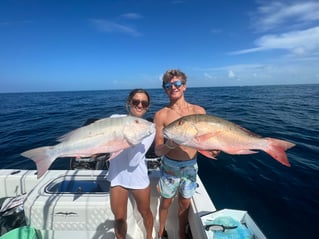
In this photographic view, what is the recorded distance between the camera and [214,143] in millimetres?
2416

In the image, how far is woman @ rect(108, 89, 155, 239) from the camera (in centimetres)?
268

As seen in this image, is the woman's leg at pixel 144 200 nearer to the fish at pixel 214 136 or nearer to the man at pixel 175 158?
the man at pixel 175 158

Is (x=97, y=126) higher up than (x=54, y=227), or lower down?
higher up

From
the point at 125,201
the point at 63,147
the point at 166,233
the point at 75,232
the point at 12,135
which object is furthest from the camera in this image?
the point at 12,135

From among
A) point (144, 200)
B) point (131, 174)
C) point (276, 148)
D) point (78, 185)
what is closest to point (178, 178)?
point (144, 200)

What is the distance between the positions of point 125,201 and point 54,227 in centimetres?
108

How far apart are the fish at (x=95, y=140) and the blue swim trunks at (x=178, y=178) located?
0.93 m

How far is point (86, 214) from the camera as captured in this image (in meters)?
2.80

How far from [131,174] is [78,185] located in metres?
1.06

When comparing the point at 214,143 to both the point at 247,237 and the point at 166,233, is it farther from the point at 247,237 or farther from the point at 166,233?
the point at 166,233

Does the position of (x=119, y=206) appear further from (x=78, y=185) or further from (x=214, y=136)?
(x=214, y=136)

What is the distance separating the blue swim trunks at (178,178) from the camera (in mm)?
2955

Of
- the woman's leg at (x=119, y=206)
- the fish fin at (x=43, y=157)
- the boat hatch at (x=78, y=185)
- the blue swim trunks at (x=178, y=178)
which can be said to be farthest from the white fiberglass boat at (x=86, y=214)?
the fish fin at (x=43, y=157)

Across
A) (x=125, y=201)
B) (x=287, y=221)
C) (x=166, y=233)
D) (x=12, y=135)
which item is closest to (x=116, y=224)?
(x=125, y=201)
